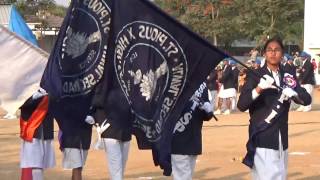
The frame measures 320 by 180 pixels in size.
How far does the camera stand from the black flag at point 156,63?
20.5 ft

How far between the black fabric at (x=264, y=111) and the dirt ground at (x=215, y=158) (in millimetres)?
2931

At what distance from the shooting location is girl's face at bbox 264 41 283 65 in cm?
641

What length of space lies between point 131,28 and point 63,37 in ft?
2.27

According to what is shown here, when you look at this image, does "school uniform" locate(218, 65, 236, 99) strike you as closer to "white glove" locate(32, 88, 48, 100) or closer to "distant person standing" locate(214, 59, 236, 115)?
"distant person standing" locate(214, 59, 236, 115)

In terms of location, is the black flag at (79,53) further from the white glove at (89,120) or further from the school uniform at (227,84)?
the school uniform at (227,84)

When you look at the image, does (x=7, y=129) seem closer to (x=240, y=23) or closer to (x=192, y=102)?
(x=192, y=102)

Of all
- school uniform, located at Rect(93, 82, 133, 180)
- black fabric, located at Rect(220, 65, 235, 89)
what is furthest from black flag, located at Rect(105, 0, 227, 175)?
black fabric, located at Rect(220, 65, 235, 89)

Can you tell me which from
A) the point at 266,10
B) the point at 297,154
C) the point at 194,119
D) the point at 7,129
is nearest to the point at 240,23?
the point at 266,10

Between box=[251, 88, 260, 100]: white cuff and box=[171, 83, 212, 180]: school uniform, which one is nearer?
box=[251, 88, 260, 100]: white cuff

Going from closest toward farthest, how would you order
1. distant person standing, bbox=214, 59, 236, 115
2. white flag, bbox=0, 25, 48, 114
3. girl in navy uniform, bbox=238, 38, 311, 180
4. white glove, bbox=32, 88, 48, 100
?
girl in navy uniform, bbox=238, 38, 311, 180 < white flag, bbox=0, 25, 48, 114 < white glove, bbox=32, 88, 48, 100 < distant person standing, bbox=214, 59, 236, 115

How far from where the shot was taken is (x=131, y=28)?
6379 millimetres

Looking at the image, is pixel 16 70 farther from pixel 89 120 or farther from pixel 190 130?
pixel 190 130

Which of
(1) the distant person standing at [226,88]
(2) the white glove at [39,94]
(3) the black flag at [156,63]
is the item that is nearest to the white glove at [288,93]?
(3) the black flag at [156,63]

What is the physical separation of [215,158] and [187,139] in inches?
164
